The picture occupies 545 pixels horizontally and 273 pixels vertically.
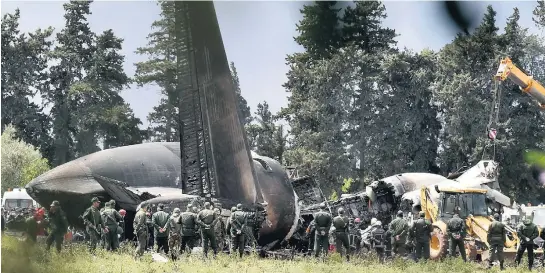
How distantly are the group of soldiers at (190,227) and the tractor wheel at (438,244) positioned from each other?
242 inches

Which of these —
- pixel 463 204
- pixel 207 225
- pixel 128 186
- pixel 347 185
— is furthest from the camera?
pixel 347 185

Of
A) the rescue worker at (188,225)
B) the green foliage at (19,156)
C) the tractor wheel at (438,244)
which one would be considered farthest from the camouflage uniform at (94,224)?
the green foliage at (19,156)

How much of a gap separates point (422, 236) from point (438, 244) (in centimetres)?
148

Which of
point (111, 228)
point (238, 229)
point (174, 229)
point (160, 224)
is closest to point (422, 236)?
point (238, 229)

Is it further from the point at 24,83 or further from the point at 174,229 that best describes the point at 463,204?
the point at 24,83

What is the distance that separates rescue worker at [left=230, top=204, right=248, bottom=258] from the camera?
2264cm

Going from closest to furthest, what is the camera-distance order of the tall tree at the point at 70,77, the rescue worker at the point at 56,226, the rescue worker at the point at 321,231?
the rescue worker at the point at 56,226 → the rescue worker at the point at 321,231 → the tall tree at the point at 70,77

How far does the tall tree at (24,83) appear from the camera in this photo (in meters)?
32.8

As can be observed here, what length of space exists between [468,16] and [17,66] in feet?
64.6

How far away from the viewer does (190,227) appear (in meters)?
22.4

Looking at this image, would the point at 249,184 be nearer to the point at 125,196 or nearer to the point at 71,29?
the point at 125,196

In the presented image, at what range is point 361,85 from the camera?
181 feet

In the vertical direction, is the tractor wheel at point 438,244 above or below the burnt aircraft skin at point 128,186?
below

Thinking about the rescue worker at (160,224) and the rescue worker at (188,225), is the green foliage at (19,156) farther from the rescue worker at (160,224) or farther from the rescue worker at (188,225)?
the rescue worker at (188,225)
